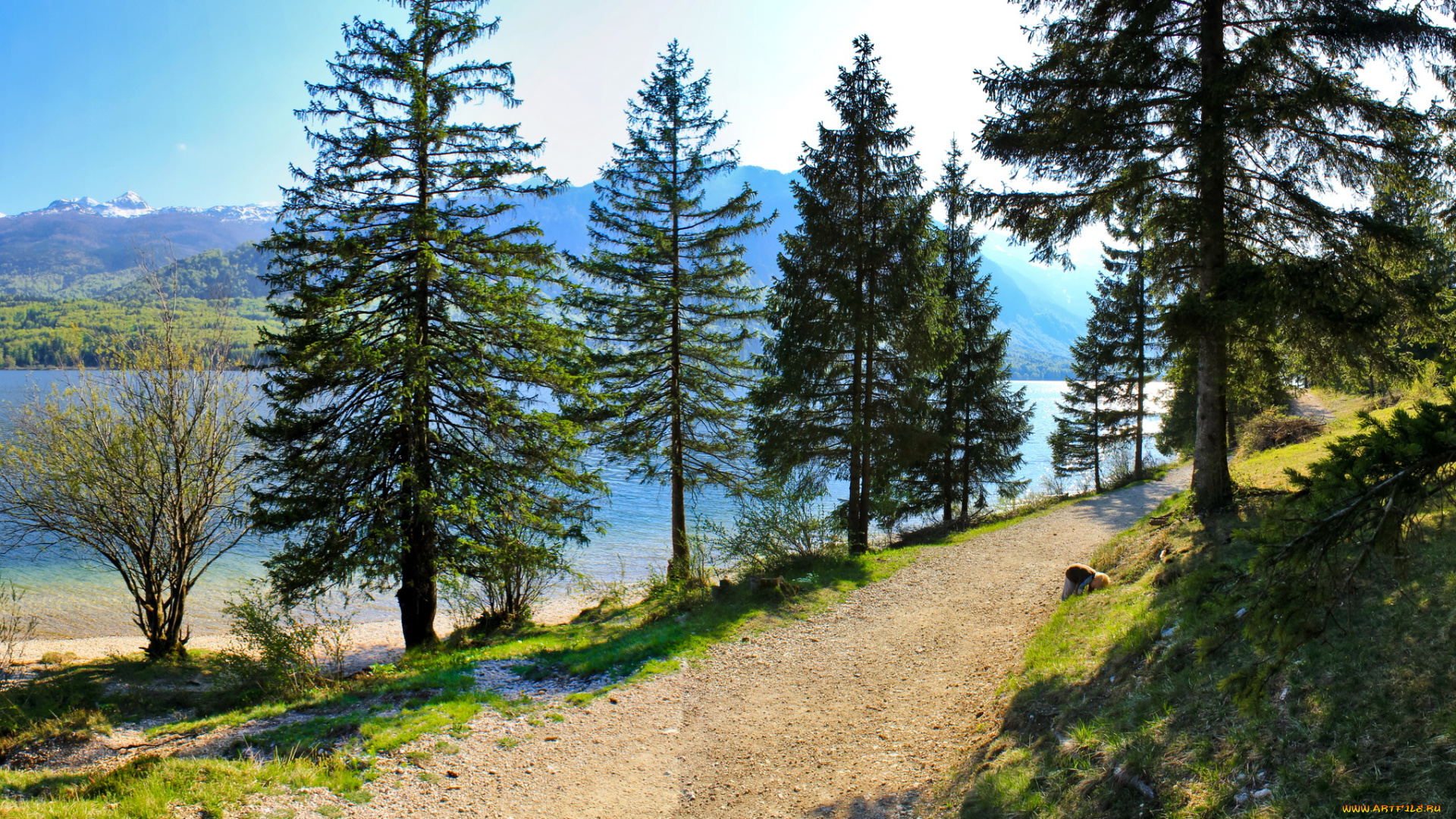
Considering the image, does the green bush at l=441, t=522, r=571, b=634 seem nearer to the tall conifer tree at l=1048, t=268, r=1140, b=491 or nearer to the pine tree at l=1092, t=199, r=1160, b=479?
the tall conifer tree at l=1048, t=268, r=1140, b=491

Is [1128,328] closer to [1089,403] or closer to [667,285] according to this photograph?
[1089,403]

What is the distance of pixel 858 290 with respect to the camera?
14.0m

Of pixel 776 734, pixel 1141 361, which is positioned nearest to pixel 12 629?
pixel 776 734

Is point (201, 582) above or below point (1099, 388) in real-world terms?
below

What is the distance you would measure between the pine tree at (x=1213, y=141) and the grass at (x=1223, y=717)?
3.29m

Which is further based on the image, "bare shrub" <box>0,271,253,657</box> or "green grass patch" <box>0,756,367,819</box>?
"bare shrub" <box>0,271,253,657</box>

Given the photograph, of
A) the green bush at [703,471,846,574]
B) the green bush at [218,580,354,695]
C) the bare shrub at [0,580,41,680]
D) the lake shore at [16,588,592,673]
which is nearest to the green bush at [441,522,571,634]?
the green bush at [218,580,354,695]

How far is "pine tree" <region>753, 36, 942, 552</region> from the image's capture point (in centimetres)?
1378

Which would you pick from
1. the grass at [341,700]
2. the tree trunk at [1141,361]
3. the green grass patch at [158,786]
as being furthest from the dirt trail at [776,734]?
the tree trunk at [1141,361]

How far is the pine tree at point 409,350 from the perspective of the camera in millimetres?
10547

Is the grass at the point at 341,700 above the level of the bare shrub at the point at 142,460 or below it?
below

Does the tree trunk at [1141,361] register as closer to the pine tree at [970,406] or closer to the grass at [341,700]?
the pine tree at [970,406]

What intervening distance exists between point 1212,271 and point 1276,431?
37.6 feet

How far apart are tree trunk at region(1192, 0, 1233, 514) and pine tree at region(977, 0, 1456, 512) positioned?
2cm
